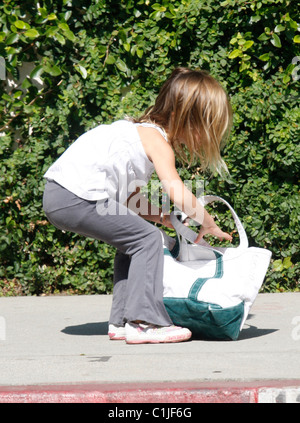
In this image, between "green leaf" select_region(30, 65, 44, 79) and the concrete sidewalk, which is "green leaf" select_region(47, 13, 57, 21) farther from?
the concrete sidewalk

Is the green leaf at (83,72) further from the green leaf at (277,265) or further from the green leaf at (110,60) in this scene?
the green leaf at (277,265)

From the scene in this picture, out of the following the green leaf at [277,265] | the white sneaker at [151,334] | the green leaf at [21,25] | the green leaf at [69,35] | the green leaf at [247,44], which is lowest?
the green leaf at [277,265]

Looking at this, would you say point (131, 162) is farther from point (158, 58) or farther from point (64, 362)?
point (158, 58)

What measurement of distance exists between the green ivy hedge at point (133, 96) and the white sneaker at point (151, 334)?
5.77 feet

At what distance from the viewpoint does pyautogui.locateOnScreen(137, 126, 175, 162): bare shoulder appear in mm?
3512

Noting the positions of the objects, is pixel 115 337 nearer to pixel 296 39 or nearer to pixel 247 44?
pixel 247 44

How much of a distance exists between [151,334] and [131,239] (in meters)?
0.48

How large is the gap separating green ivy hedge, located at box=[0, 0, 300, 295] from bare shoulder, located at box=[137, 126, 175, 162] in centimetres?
178

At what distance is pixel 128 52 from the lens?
17.8 ft

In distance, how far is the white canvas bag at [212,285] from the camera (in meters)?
3.54

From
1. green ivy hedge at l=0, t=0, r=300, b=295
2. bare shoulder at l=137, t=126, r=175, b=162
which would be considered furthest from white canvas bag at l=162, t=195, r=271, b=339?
green ivy hedge at l=0, t=0, r=300, b=295

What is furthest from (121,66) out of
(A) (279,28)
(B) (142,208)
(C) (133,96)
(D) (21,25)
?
(B) (142,208)

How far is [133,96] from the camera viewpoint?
5.39 m

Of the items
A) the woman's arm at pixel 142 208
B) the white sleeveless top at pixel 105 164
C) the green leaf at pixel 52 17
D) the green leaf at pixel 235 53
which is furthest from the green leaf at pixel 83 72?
the white sleeveless top at pixel 105 164
